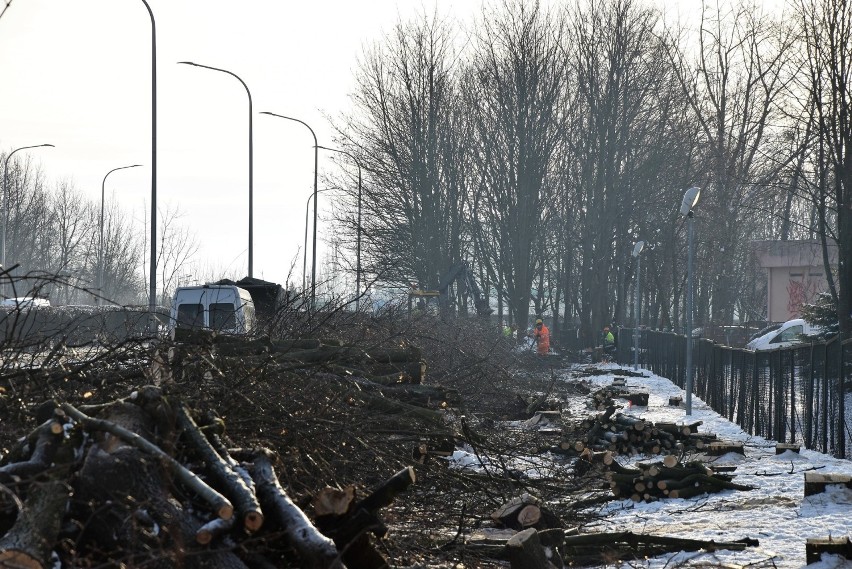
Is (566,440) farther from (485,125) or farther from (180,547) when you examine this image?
(485,125)

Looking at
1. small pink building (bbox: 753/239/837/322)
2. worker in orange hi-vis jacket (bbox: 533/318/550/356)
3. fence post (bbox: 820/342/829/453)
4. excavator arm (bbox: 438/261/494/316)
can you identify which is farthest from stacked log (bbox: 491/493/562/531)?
small pink building (bbox: 753/239/837/322)

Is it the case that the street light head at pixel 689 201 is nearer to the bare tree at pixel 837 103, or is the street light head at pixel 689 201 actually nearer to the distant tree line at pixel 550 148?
the bare tree at pixel 837 103

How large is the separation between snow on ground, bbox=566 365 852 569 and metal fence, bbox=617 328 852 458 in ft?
1.80

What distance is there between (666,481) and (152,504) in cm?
664

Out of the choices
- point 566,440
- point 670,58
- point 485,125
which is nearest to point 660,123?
point 670,58

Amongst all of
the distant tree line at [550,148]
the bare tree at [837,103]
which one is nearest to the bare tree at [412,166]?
the distant tree line at [550,148]

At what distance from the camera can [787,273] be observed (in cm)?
6606

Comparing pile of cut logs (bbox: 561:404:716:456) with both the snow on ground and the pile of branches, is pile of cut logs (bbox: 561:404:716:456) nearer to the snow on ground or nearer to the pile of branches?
the snow on ground

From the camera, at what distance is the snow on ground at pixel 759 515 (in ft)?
25.9

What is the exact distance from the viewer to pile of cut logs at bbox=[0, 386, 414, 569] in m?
4.66

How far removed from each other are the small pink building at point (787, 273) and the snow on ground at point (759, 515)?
2006 inches

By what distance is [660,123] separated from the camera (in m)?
46.2

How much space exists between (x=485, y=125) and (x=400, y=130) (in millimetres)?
3311

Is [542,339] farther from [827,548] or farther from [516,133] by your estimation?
[827,548]
